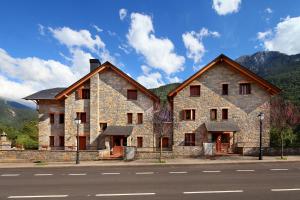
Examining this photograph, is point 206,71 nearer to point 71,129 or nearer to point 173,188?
point 71,129

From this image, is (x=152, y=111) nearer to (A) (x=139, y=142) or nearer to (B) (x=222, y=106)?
(A) (x=139, y=142)

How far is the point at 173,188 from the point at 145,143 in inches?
731

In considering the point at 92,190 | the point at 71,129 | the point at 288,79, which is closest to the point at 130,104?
the point at 71,129

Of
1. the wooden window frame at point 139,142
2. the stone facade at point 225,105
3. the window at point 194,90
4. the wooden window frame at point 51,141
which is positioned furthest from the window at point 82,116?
the window at point 194,90

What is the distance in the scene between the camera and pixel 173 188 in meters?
12.5

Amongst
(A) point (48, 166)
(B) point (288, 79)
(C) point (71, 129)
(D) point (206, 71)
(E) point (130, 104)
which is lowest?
→ (A) point (48, 166)

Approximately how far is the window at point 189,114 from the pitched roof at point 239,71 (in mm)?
2461

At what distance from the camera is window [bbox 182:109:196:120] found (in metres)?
30.0

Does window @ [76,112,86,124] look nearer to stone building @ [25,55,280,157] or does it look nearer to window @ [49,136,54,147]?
stone building @ [25,55,280,157]

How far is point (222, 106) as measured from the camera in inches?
1167

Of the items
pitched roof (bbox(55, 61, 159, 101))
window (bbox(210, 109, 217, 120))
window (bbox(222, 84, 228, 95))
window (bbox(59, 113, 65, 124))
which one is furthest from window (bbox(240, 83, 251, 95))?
window (bbox(59, 113, 65, 124))

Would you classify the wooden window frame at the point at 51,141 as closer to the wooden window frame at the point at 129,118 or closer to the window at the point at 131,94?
the wooden window frame at the point at 129,118

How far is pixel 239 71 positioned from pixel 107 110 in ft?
51.6

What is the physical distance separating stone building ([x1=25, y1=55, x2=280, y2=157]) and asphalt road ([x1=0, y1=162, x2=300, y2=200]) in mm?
11511
